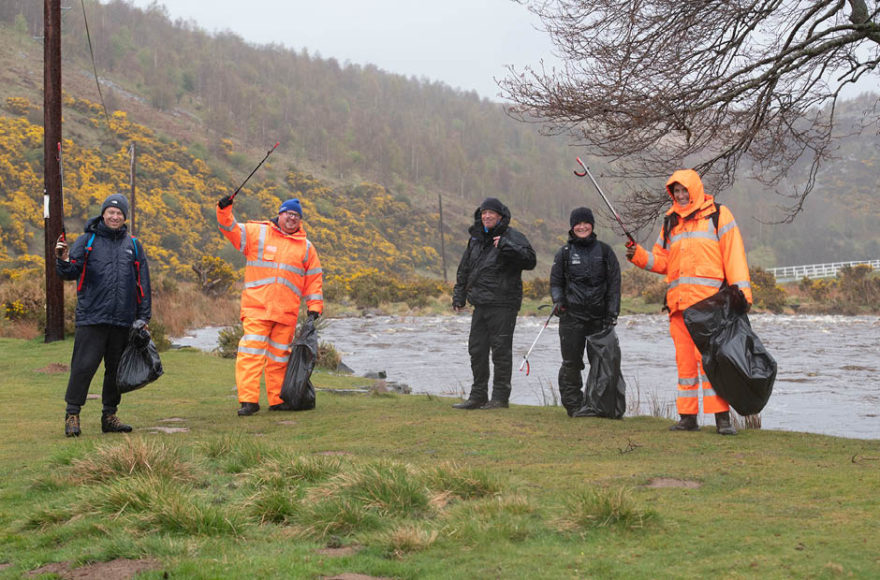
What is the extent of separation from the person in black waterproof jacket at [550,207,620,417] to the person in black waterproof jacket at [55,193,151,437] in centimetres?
393

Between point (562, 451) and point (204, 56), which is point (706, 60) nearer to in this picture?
point (562, 451)

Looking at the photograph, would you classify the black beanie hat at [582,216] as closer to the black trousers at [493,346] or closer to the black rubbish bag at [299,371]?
the black trousers at [493,346]

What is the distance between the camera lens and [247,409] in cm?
848

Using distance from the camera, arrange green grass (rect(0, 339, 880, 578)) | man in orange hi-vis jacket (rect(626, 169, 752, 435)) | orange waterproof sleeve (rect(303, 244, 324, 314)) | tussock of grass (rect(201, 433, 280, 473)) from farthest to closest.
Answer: orange waterproof sleeve (rect(303, 244, 324, 314)) → man in orange hi-vis jacket (rect(626, 169, 752, 435)) → tussock of grass (rect(201, 433, 280, 473)) → green grass (rect(0, 339, 880, 578))

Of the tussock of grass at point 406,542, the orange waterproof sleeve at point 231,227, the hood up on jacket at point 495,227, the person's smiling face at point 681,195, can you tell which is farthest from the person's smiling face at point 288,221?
the tussock of grass at point 406,542

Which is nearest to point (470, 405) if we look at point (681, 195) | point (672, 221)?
point (672, 221)

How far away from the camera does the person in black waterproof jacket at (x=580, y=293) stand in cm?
830

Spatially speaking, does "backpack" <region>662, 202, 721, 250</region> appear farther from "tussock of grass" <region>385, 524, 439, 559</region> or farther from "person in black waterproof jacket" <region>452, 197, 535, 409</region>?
"tussock of grass" <region>385, 524, 439, 559</region>

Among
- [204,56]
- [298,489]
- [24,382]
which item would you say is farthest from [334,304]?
[204,56]

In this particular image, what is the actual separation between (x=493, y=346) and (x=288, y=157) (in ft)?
257

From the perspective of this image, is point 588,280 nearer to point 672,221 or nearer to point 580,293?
point 580,293

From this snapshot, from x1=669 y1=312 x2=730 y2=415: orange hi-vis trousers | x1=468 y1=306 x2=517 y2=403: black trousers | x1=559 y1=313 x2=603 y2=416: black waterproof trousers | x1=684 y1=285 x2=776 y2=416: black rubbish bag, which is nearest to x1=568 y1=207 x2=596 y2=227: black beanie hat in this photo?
x1=559 y1=313 x2=603 y2=416: black waterproof trousers

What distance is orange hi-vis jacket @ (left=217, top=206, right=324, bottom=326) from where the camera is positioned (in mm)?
8453

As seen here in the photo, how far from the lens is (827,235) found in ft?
328
